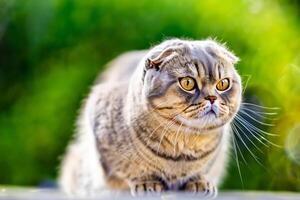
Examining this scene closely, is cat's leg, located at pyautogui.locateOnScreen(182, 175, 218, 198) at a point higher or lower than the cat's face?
lower

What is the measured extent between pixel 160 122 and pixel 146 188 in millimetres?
162

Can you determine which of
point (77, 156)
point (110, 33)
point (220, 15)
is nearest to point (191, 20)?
point (220, 15)

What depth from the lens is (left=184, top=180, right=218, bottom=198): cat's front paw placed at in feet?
5.04

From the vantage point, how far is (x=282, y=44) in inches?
61.7

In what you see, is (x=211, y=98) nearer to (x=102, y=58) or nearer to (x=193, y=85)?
(x=193, y=85)

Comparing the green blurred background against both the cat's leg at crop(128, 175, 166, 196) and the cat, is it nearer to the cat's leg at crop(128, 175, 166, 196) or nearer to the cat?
the cat

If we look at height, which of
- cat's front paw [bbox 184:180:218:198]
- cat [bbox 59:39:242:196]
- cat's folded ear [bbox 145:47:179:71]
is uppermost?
cat's folded ear [bbox 145:47:179:71]

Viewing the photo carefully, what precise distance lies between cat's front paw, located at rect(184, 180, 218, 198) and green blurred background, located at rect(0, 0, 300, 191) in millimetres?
50

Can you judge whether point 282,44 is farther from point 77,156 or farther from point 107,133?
point 77,156

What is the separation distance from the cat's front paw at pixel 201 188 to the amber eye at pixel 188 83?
0.79ft

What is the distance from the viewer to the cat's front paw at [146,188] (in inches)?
59.7

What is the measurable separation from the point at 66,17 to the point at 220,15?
38 cm

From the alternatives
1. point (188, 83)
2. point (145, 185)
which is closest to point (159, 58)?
point (188, 83)

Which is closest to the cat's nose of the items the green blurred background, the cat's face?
the cat's face
